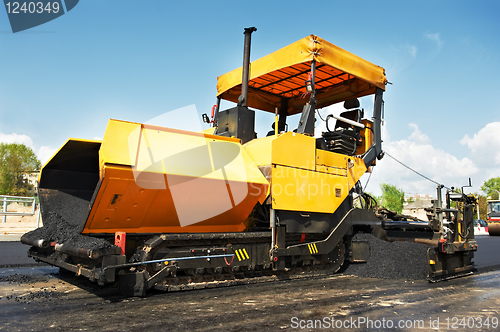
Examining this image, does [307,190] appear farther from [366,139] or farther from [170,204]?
[170,204]

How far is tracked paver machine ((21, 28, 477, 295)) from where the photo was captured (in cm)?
455

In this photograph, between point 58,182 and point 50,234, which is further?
point 58,182

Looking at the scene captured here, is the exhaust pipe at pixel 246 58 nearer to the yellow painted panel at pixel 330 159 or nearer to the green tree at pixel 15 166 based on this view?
the yellow painted panel at pixel 330 159

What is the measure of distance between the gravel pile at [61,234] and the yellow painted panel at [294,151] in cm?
263

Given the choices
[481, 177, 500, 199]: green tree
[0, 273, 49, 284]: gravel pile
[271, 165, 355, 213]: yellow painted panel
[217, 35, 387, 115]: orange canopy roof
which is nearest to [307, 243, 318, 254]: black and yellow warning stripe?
[271, 165, 355, 213]: yellow painted panel

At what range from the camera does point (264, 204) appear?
5.67m

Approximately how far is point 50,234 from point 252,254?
2920 millimetres

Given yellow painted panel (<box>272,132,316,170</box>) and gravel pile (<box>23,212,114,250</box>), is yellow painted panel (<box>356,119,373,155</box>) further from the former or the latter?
gravel pile (<box>23,212,114,250</box>)

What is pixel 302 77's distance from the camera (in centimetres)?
727

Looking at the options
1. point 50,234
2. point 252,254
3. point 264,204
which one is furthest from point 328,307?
point 50,234

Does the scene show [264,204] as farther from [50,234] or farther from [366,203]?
[50,234]

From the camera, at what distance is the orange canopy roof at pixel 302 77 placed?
6125mm

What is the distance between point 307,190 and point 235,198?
1261 mm

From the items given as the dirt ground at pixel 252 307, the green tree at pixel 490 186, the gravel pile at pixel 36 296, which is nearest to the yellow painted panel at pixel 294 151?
the dirt ground at pixel 252 307
